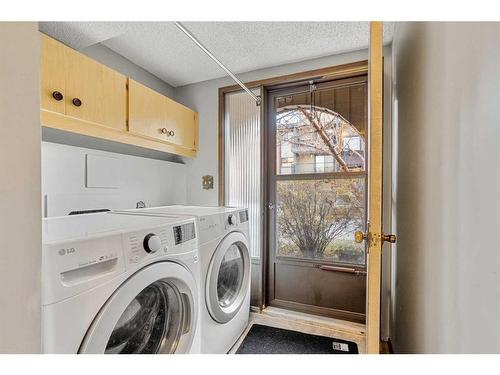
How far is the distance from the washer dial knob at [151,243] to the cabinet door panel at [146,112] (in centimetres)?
110

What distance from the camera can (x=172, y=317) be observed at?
3.57 ft

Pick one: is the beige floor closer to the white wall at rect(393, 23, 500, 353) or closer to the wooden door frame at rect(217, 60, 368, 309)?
the wooden door frame at rect(217, 60, 368, 309)

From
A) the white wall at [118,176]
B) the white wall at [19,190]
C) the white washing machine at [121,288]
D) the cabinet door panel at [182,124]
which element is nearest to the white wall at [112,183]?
the white wall at [118,176]

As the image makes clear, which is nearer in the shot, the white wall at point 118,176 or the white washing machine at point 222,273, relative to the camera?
the white washing machine at point 222,273

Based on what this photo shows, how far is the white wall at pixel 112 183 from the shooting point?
1.48 meters

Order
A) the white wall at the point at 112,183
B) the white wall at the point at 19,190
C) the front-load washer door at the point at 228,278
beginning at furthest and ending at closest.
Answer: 1. the white wall at the point at 112,183
2. the front-load washer door at the point at 228,278
3. the white wall at the point at 19,190

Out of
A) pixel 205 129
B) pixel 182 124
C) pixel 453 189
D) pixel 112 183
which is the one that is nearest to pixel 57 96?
pixel 112 183

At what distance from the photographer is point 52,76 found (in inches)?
50.6

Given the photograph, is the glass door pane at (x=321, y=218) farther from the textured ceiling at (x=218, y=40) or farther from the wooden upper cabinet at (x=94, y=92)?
the wooden upper cabinet at (x=94, y=92)

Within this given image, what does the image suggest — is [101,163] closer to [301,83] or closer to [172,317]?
[172,317]

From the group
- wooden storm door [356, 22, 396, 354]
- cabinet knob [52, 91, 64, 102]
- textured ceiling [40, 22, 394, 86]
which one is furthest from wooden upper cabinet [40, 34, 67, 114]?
wooden storm door [356, 22, 396, 354]

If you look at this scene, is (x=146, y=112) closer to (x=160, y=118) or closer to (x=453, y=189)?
(x=160, y=118)

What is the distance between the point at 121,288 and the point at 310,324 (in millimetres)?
1688

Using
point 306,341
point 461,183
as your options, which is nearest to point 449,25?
point 461,183
